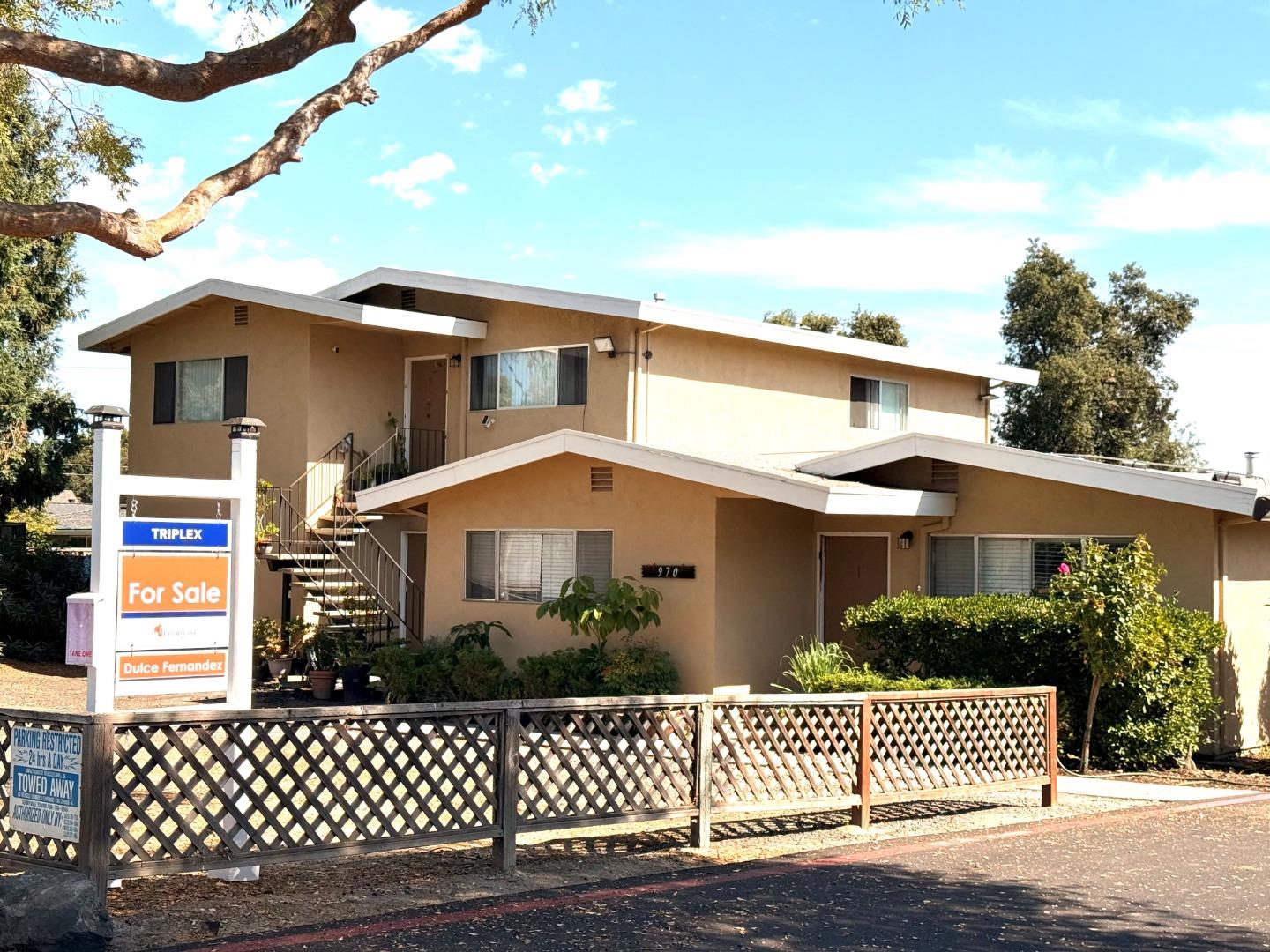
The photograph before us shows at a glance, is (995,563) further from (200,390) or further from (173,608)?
(200,390)

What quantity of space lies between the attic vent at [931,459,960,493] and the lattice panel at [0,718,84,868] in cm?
1148

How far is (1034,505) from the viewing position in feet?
52.5

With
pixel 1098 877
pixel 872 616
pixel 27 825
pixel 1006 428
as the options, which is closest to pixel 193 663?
pixel 27 825

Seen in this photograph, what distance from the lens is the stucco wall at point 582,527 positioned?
16.3 metres

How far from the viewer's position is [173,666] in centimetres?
864

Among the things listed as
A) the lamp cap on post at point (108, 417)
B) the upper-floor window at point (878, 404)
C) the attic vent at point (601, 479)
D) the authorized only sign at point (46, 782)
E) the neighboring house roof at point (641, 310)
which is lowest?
the authorized only sign at point (46, 782)

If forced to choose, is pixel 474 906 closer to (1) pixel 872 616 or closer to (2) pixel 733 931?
(2) pixel 733 931

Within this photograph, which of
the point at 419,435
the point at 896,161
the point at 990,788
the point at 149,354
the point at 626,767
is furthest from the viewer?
the point at 149,354

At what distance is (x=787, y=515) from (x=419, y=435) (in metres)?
7.95

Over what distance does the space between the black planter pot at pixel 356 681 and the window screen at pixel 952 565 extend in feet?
26.4

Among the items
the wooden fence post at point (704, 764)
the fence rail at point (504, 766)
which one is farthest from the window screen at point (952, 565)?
the wooden fence post at point (704, 764)

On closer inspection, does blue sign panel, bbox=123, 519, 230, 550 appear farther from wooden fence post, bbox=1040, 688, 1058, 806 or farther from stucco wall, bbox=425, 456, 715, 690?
stucco wall, bbox=425, 456, 715, 690

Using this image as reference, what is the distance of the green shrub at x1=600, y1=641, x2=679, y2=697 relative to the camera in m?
16.0

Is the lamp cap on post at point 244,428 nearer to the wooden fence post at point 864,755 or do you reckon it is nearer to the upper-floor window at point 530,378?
the wooden fence post at point 864,755
